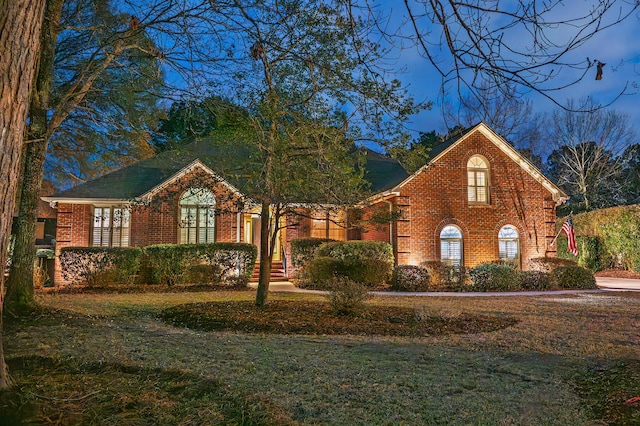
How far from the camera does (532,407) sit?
12.7 feet

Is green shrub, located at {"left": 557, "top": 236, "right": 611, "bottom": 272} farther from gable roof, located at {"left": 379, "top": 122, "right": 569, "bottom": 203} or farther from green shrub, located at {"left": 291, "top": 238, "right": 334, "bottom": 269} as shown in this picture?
green shrub, located at {"left": 291, "top": 238, "right": 334, "bottom": 269}

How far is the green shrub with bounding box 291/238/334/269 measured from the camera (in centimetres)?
1710

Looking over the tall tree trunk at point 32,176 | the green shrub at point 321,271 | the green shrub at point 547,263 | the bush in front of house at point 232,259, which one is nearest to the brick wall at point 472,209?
the green shrub at point 547,263

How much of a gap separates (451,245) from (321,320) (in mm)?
11016

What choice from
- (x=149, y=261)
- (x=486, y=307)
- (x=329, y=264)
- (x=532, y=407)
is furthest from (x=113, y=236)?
(x=532, y=407)

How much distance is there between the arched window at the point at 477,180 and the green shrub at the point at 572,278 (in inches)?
154

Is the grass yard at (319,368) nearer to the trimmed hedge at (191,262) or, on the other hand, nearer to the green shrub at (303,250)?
the trimmed hedge at (191,262)

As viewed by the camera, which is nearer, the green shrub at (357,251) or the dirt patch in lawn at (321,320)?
the dirt patch in lawn at (321,320)

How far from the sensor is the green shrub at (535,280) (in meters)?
15.3

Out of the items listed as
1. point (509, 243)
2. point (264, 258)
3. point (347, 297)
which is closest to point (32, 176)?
point (264, 258)

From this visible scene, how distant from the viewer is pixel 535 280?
15344 millimetres

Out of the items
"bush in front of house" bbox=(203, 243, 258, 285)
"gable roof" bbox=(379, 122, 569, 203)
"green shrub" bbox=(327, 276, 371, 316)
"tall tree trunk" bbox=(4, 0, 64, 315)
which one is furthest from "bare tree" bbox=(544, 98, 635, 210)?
"tall tree trunk" bbox=(4, 0, 64, 315)

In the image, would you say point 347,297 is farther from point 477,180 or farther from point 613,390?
point 477,180

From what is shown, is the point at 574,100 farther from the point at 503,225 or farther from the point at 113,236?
the point at 113,236
